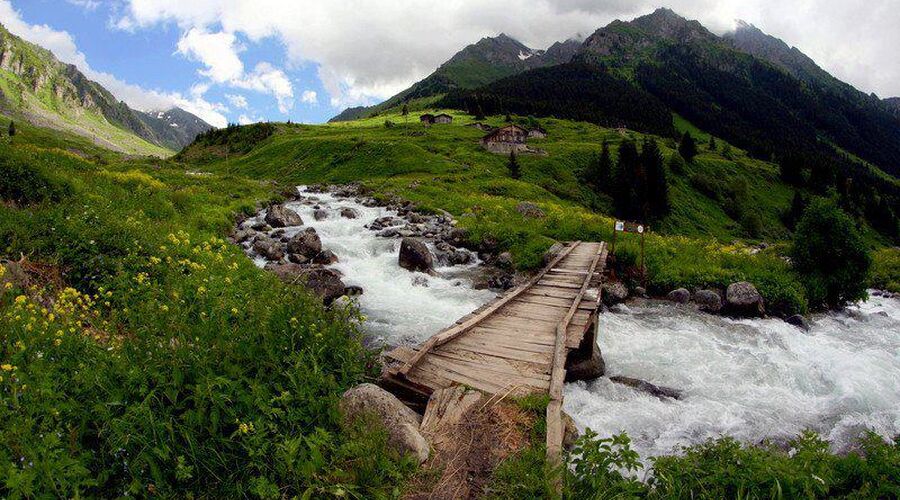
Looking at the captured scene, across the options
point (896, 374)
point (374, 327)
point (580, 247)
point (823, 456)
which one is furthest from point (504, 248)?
point (823, 456)

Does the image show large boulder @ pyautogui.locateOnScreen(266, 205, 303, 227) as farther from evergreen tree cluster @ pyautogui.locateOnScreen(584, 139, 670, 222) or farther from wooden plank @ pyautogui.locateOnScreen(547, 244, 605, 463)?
evergreen tree cluster @ pyautogui.locateOnScreen(584, 139, 670, 222)

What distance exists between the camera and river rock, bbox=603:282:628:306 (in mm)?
16131

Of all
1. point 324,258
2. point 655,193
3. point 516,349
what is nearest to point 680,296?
point 516,349

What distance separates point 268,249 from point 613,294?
1417 cm

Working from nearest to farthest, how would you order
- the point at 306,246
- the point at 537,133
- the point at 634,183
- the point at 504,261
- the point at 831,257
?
the point at 831,257 → the point at 306,246 → the point at 504,261 → the point at 634,183 → the point at 537,133

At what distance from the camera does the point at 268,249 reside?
59.5ft

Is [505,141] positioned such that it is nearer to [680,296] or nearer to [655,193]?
[655,193]

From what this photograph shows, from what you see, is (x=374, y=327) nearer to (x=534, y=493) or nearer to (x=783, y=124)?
(x=534, y=493)

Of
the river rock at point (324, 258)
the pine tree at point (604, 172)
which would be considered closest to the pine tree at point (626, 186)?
the pine tree at point (604, 172)

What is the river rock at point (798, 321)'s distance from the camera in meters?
14.8

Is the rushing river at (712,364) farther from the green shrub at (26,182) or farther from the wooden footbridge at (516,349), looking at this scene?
the green shrub at (26,182)

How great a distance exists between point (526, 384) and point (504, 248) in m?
14.6

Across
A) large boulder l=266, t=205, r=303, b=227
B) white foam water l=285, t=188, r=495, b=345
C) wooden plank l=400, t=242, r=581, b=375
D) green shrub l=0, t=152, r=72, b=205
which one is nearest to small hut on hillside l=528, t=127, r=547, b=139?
large boulder l=266, t=205, r=303, b=227

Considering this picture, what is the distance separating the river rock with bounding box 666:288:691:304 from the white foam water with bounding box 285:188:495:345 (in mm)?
7190
